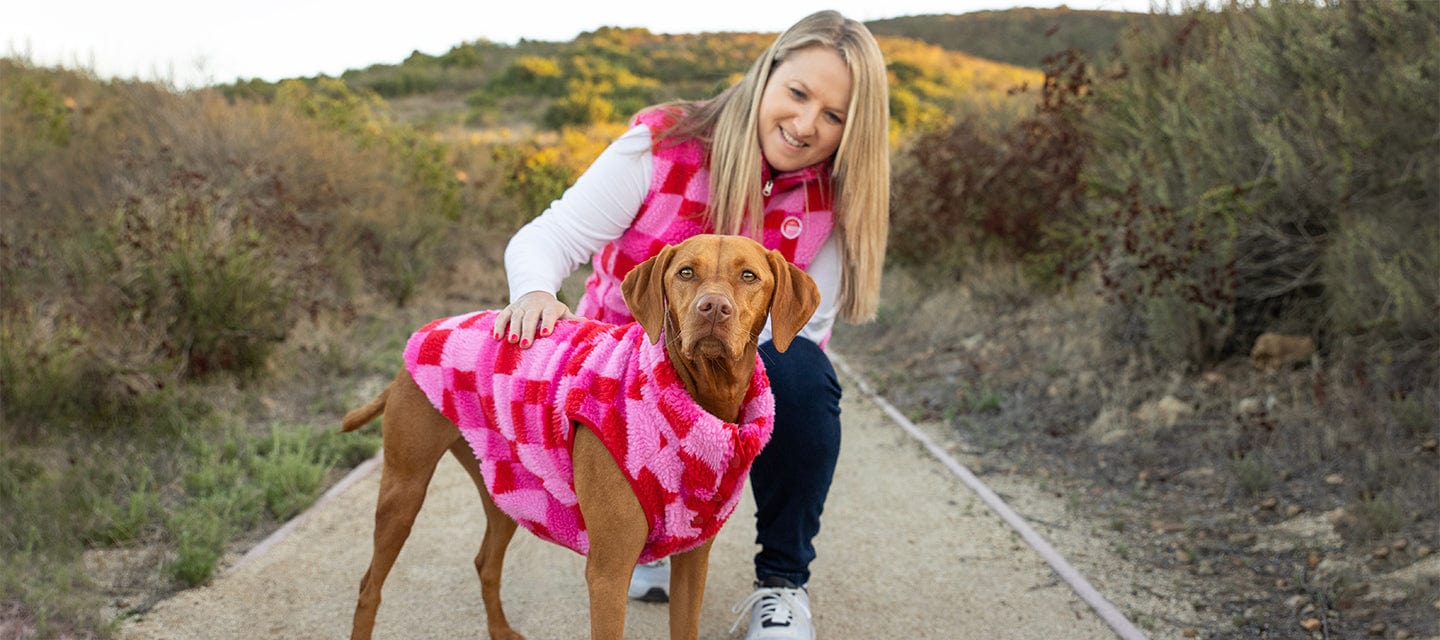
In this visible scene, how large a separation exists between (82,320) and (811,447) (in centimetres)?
439

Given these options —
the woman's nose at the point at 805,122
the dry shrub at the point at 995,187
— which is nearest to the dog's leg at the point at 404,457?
the woman's nose at the point at 805,122

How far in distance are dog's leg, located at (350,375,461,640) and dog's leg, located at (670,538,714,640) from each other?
71 centimetres

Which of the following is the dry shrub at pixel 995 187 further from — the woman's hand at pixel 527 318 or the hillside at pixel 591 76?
the hillside at pixel 591 76

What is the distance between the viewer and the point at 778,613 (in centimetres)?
337

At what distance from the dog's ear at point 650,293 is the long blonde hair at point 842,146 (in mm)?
869

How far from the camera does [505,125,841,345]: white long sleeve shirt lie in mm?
3184

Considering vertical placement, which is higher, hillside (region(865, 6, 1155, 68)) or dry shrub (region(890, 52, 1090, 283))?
hillside (region(865, 6, 1155, 68))

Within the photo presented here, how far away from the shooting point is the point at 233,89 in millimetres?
14656

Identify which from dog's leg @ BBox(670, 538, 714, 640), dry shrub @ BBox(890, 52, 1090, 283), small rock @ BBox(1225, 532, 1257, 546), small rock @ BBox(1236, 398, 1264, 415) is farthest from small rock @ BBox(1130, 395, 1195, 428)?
dog's leg @ BBox(670, 538, 714, 640)

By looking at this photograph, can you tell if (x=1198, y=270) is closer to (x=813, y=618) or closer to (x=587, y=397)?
(x=813, y=618)

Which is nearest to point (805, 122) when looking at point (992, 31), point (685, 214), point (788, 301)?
point (685, 214)

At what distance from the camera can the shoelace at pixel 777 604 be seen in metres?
3.36

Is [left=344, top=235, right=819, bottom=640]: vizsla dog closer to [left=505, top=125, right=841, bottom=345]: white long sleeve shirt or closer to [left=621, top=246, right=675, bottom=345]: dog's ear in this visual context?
[left=621, top=246, right=675, bottom=345]: dog's ear

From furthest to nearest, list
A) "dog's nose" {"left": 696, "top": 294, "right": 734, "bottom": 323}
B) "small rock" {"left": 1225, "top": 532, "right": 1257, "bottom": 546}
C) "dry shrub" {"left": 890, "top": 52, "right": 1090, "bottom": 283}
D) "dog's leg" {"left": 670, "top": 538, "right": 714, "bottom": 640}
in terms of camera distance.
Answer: "dry shrub" {"left": 890, "top": 52, "right": 1090, "bottom": 283}, "small rock" {"left": 1225, "top": 532, "right": 1257, "bottom": 546}, "dog's leg" {"left": 670, "top": 538, "right": 714, "bottom": 640}, "dog's nose" {"left": 696, "top": 294, "right": 734, "bottom": 323}
